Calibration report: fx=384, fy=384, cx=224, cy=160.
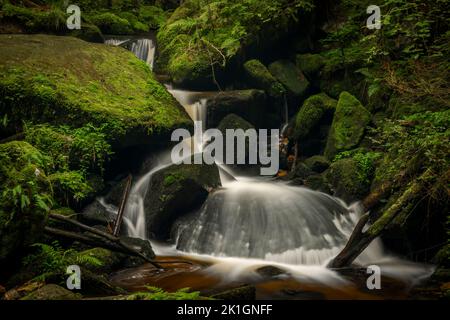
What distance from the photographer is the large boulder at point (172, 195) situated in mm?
8648

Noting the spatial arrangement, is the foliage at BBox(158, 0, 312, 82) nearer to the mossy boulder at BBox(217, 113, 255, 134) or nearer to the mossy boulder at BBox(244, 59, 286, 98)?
the mossy boulder at BBox(244, 59, 286, 98)

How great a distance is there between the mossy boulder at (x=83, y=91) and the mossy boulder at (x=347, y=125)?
3981 mm

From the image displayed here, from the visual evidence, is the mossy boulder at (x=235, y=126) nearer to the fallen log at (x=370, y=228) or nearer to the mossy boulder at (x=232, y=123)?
the mossy boulder at (x=232, y=123)

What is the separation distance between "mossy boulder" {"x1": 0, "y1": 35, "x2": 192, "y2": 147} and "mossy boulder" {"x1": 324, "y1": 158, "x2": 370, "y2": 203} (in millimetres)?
4008

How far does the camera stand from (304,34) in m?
13.6

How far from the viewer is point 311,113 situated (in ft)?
38.2

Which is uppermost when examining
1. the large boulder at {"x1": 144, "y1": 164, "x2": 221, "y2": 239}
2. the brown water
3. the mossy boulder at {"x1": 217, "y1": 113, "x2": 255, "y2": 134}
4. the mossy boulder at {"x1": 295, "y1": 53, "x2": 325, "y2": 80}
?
the mossy boulder at {"x1": 295, "y1": 53, "x2": 325, "y2": 80}

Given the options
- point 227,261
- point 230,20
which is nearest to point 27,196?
point 227,261

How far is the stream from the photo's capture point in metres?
6.32

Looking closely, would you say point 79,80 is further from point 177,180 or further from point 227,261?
point 227,261

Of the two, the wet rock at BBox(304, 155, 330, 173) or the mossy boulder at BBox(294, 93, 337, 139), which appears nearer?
the wet rock at BBox(304, 155, 330, 173)

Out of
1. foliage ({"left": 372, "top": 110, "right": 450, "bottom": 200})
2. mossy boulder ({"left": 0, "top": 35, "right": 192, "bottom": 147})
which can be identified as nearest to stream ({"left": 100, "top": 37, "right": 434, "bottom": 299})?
mossy boulder ({"left": 0, "top": 35, "right": 192, "bottom": 147})

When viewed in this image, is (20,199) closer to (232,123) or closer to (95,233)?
(95,233)

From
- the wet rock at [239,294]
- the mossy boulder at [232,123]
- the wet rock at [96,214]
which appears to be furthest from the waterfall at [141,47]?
the wet rock at [239,294]
